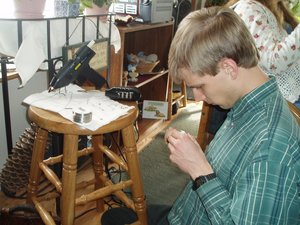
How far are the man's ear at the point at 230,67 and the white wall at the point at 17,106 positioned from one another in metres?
1.15

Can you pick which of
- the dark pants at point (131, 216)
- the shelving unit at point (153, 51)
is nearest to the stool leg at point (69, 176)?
the dark pants at point (131, 216)

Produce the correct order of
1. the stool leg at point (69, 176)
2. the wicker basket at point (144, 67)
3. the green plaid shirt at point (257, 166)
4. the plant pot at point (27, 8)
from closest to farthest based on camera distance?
the green plaid shirt at point (257, 166)
the stool leg at point (69, 176)
the plant pot at point (27, 8)
the wicker basket at point (144, 67)

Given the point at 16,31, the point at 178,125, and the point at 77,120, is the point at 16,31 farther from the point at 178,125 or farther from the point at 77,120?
the point at 178,125

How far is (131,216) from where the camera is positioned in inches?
45.8

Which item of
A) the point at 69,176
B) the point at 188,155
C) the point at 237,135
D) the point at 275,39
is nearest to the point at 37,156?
the point at 69,176

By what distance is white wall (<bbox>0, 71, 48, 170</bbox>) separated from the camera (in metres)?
1.55

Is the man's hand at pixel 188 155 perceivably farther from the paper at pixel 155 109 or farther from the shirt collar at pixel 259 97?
the paper at pixel 155 109

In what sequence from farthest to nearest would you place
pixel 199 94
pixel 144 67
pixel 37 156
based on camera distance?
pixel 144 67 → pixel 37 156 → pixel 199 94

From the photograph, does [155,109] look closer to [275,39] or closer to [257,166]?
[275,39]

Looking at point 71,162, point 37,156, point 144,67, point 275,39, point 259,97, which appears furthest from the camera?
point 144,67

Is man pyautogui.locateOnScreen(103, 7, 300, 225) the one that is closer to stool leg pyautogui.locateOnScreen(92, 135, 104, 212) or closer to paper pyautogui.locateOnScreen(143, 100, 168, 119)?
stool leg pyautogui.locateOnScreen(92, 135, 104, 212)

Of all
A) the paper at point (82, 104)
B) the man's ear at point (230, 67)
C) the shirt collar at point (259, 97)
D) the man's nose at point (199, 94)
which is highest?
the man's ear at point (230, 67)

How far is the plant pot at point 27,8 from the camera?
1.03 m

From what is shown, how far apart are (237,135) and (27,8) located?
2.56 ft
